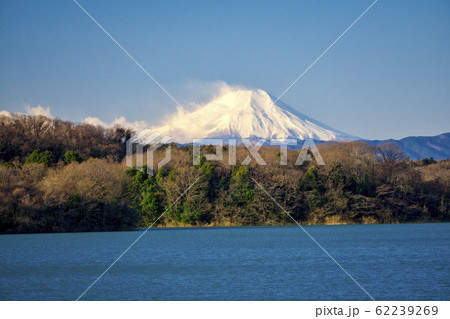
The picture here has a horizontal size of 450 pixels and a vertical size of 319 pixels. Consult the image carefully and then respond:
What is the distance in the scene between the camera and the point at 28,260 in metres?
29.6

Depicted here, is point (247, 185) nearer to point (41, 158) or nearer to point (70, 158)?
point (70, 158)

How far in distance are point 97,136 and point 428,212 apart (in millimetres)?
41398

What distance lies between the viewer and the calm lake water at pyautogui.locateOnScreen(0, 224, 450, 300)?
19641mm

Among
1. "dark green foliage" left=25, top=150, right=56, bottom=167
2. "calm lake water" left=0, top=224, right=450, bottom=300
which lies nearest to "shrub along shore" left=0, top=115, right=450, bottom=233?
"dark green foliage" left=25, top=150, right=56, bottom=167

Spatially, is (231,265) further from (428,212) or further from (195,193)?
(428,212)

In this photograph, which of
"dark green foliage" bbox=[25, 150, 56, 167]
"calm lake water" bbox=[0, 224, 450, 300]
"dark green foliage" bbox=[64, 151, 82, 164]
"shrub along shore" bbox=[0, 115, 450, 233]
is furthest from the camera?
"dark green foliage" bbox=[64, 151, 82, 164]

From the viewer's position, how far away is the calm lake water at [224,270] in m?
19.6

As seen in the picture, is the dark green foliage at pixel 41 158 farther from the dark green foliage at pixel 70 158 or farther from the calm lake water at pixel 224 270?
the calm lake water at pixel 224 270

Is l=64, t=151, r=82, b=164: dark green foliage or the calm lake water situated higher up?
l=64, t=151, r=82, b=164: dark green foliage

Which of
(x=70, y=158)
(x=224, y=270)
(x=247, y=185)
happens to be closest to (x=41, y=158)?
(x=70, y=158)

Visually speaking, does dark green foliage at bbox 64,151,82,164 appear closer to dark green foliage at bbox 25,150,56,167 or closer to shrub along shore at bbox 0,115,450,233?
shrub along shore at bbox 0,115,450,233

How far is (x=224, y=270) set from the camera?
83.9 ft

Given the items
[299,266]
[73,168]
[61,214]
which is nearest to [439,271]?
[299,266]

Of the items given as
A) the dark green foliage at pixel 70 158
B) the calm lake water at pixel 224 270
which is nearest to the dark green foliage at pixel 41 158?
the dark green foliage at pixel 70 158
